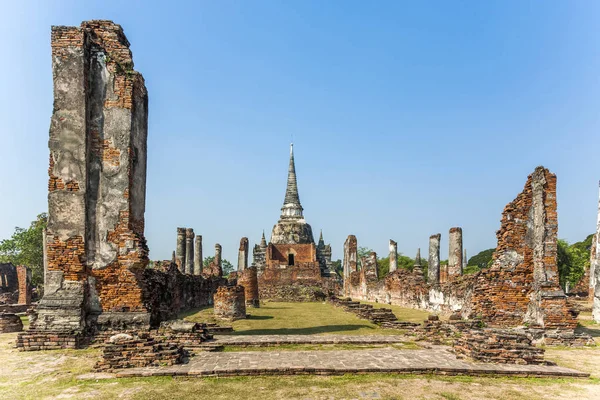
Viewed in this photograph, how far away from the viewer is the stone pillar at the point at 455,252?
20.5 m

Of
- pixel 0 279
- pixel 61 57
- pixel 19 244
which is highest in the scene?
pixel 61 57

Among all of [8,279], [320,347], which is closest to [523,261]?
[320,347]

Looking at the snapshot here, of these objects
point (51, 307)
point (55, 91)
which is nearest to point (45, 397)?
point (51, 307)

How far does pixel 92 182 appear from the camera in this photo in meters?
10.4

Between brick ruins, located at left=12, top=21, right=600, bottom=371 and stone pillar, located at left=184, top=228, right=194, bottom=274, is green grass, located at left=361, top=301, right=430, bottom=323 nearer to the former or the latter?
brick ruins, located at left=12, top=21, right=600, bottom=371

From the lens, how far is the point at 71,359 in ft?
25.8

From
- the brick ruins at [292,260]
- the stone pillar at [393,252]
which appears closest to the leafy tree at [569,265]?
the stone pillar at [393,252]

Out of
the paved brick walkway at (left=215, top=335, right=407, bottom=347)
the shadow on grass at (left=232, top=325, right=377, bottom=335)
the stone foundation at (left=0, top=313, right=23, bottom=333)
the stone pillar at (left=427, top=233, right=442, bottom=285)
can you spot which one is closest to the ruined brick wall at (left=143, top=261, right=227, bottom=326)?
the paved brick walkway at (left=215, top=335, right=407, bottom=347)

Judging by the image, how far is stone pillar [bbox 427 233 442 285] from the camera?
74.2ft

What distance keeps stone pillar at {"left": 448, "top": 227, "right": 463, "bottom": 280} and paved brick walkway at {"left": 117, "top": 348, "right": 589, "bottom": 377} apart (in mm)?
12941

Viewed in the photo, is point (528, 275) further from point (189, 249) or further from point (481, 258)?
point (481, 258)

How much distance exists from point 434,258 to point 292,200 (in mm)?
34700

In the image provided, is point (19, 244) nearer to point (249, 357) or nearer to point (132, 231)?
point (132, 231)

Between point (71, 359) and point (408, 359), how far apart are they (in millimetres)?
5159
